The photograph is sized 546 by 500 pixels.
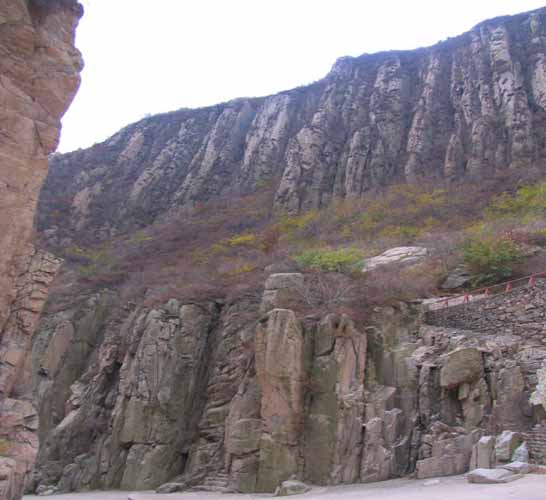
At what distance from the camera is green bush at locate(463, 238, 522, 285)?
16688 millimetres

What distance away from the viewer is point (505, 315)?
14.3 meters

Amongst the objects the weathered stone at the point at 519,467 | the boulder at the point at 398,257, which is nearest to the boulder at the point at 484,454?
the weathered stone at the point at 519,467

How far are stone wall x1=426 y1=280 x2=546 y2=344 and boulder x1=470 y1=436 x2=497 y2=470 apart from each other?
3954 millimetres

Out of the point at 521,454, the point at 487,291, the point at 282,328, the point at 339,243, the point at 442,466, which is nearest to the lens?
the point at 521,454

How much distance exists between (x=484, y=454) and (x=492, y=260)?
8.10m

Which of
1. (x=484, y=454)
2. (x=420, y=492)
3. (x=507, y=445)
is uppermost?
(x=507, y=445)

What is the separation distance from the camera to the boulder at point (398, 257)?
1953 cm

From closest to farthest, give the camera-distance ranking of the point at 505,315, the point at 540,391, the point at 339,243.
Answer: the point at 540,391 → the point at 505,315 → the point at 339,243

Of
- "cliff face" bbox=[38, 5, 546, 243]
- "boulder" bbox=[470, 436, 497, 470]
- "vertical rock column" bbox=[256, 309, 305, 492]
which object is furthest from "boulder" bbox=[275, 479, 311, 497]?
"cliff face" bbox=[38, 5, 546, 243]

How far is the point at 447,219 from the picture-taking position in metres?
27.4

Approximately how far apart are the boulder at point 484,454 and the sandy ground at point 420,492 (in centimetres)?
50

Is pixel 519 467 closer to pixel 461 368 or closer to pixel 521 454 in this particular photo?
pixel 521 454

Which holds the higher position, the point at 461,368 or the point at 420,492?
the point at 461,368

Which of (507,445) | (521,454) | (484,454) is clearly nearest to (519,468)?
(521,454)
